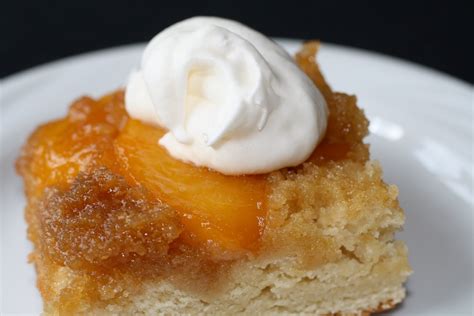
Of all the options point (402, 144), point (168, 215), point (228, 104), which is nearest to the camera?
point (168, 215)

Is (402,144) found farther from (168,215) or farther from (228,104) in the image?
(168,215)

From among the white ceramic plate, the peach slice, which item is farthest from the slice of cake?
the white ceramic plate

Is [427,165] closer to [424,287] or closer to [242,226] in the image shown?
[424,287]

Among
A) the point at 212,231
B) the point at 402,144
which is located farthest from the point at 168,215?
the point at 402,144

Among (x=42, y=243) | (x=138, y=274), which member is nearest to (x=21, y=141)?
(x=42, y=243)

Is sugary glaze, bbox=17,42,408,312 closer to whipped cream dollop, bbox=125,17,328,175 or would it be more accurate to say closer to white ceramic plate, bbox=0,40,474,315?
whipped cream dollop, bbox=125,17,328,175

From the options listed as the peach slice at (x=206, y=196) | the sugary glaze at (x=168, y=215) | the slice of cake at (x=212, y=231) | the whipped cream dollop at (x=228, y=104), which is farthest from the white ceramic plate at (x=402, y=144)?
the whipped cream dollop at (x=228, y=104)
